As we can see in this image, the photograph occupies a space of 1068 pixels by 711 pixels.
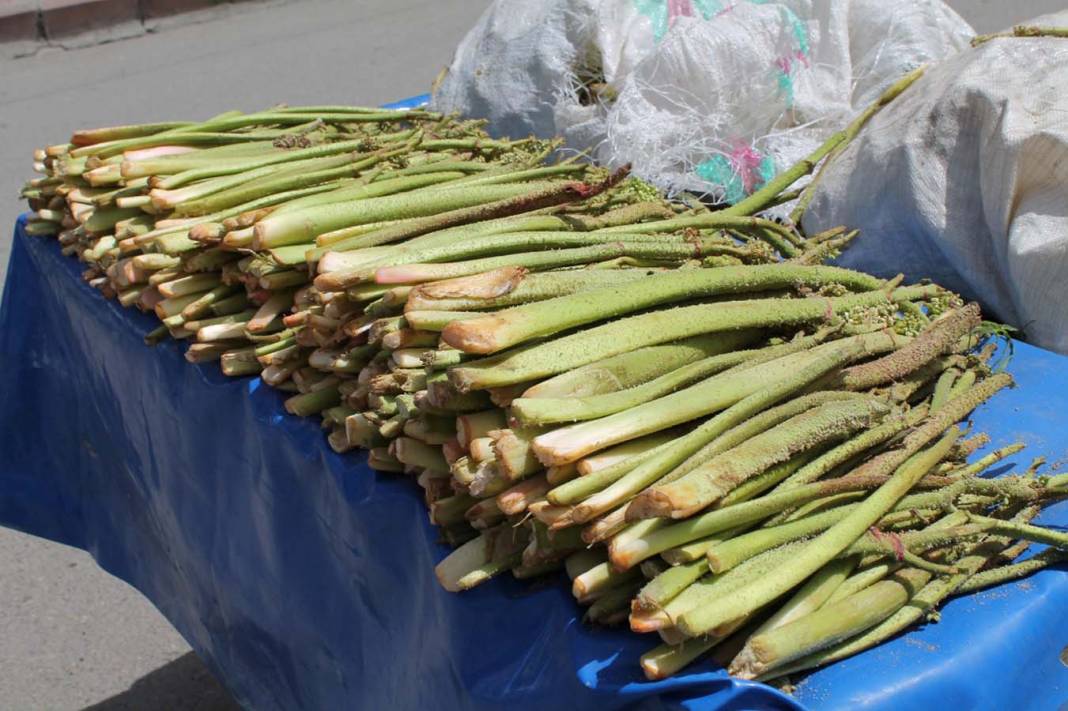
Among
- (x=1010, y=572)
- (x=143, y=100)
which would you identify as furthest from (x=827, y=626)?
(x=143, y=100)

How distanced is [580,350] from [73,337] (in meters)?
1.80

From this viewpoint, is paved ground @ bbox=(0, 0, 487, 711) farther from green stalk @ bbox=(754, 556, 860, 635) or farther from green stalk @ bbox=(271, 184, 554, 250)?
green stalk @ bbox=(754, 556, 860, 635)

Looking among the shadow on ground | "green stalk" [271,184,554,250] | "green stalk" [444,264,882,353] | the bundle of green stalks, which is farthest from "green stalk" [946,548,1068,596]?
the shadow on ground

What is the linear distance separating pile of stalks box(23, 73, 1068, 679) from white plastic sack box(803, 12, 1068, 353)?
0.44ft

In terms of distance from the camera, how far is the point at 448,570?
1.44 meters

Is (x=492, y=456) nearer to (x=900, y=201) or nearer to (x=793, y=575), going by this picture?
(x=793, y=575)

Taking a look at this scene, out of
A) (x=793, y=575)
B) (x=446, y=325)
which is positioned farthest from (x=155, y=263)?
(x=793, y=575)

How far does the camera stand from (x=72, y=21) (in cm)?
738

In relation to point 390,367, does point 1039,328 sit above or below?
below

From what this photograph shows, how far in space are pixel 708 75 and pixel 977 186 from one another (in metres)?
0.76

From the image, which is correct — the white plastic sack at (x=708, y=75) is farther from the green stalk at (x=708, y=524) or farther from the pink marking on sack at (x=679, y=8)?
the green stalk at (x=708, y=524)

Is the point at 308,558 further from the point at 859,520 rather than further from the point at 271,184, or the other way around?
the point at 859,520

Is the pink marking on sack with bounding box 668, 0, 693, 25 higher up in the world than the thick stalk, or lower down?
higher up

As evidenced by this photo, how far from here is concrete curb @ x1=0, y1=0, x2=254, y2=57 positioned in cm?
723
